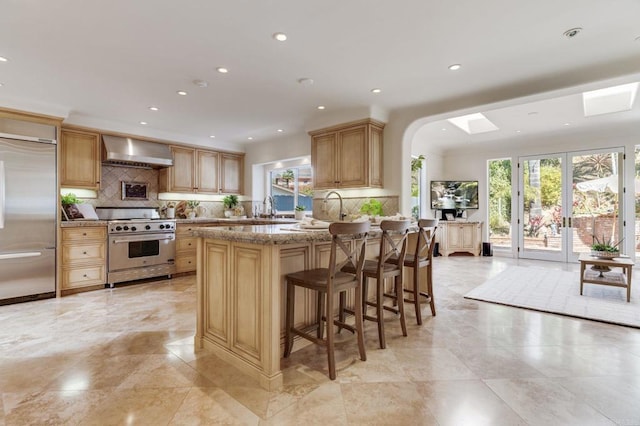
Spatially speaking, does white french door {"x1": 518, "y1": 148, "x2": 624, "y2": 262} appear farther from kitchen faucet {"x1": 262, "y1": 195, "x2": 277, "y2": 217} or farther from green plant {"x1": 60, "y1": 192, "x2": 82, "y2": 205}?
green plant {"x1": 60, "y1": 192, "x2": 82, "y2": 205}

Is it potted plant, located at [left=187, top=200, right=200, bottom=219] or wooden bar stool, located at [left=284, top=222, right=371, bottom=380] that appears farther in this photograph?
potted plant, located at [left=187, top=200, right=200, bottom=219]

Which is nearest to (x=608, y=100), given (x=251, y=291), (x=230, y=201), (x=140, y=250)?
(x=251, y=291)

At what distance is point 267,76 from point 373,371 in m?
2.89

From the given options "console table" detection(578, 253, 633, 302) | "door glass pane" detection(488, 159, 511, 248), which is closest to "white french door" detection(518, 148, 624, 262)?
"door glass pane" detection(488, 159, 511, 248)

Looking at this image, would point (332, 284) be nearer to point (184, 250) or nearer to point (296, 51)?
point (296, 51)

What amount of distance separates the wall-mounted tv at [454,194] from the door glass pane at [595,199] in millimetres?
1948

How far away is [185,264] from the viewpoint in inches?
211

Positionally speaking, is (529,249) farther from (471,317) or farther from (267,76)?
(267,76)

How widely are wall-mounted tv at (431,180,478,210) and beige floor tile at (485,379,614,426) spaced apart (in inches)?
242

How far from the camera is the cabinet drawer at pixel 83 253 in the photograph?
422 cm

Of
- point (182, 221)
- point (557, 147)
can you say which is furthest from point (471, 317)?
point (557, 147)

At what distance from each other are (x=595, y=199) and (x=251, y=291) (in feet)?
24.0

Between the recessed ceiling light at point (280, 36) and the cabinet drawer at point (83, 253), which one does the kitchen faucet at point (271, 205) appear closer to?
the cabinet drawer at point (83, 253)

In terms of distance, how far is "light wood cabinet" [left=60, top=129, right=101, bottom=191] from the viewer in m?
4.58
